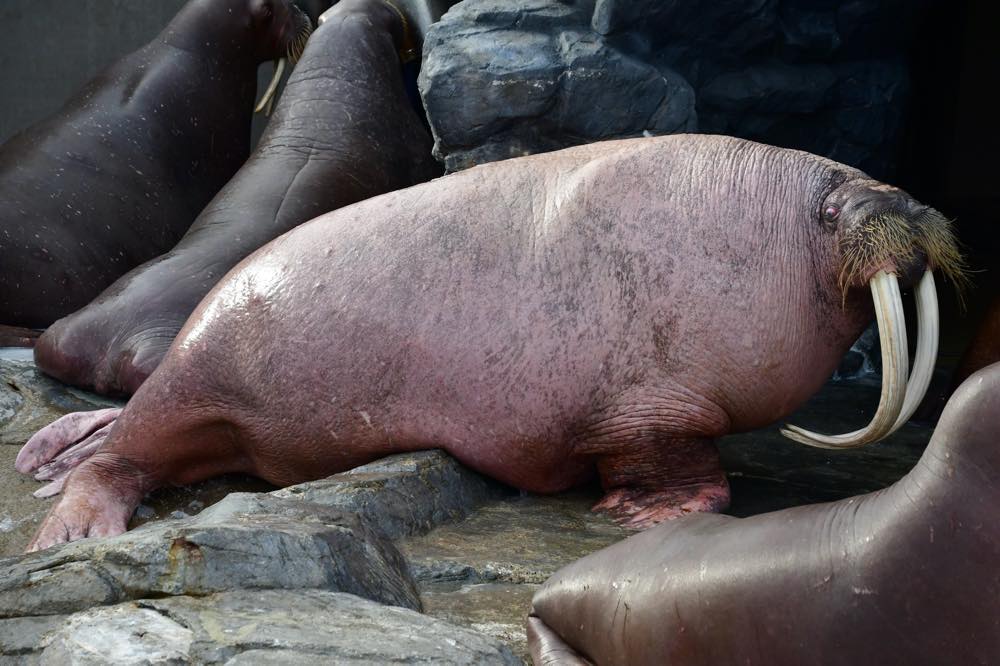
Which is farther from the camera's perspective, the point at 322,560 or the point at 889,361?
the point at 889,361

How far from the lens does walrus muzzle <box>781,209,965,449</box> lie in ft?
13.1

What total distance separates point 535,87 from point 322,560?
3659 mm

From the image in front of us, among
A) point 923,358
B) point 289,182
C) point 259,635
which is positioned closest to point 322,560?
point 259,635

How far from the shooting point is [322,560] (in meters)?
2.81

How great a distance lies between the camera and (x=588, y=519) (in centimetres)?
412

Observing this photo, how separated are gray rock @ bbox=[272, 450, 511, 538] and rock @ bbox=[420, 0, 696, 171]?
88.8 inches

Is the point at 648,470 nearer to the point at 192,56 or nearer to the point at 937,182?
the point at 192,56

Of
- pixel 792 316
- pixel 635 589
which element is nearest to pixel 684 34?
pixel 792 316

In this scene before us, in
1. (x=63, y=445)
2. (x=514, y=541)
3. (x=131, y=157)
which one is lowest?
(x=63, y=445)

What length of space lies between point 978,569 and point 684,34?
490 centimetres

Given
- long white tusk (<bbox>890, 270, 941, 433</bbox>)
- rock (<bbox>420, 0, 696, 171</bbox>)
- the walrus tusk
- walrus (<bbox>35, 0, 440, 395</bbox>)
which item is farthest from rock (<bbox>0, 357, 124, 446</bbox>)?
long white tusk (<bbox>890, 270, 941, 433</bbox>)

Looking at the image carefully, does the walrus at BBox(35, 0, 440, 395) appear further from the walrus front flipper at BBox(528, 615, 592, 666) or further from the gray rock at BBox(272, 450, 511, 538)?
the walrus front flipper at BBox(528, 615, 592, 666)

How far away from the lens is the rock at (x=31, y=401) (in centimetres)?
566

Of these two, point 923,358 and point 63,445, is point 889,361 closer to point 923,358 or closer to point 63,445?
point 923,358
